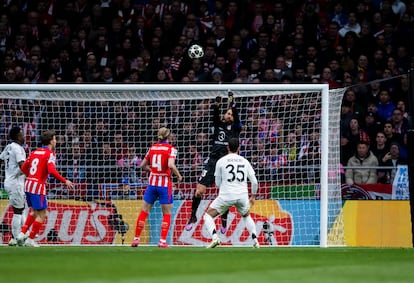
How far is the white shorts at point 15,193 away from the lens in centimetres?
1716

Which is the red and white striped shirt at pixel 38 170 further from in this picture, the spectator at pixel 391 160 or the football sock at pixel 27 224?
the spectator at pixel 391 160

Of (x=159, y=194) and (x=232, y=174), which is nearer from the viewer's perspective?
(x=232, y=174)

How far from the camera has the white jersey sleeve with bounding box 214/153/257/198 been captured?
611 inches

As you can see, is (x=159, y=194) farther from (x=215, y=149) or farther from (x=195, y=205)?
(x=215, y=149)

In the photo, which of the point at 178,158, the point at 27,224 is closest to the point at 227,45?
the point at 178,158

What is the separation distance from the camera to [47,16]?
76.1ft

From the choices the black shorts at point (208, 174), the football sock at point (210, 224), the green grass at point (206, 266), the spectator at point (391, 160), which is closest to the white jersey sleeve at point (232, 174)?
the football sock at point (210, 224)

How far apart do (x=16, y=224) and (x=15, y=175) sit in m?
0.86

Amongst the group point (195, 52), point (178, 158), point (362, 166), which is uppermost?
point (195, 52)

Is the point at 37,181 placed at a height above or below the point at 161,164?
below

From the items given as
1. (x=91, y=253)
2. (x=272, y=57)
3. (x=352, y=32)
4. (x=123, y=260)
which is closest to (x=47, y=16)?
(x=272, y=57)

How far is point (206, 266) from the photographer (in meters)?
11.0

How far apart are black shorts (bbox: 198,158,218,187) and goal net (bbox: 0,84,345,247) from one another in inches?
34.2

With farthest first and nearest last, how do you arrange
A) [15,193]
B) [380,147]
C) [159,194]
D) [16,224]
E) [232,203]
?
[380,147] < [15,193] < [16,224] < [159,194] < [232,203]
